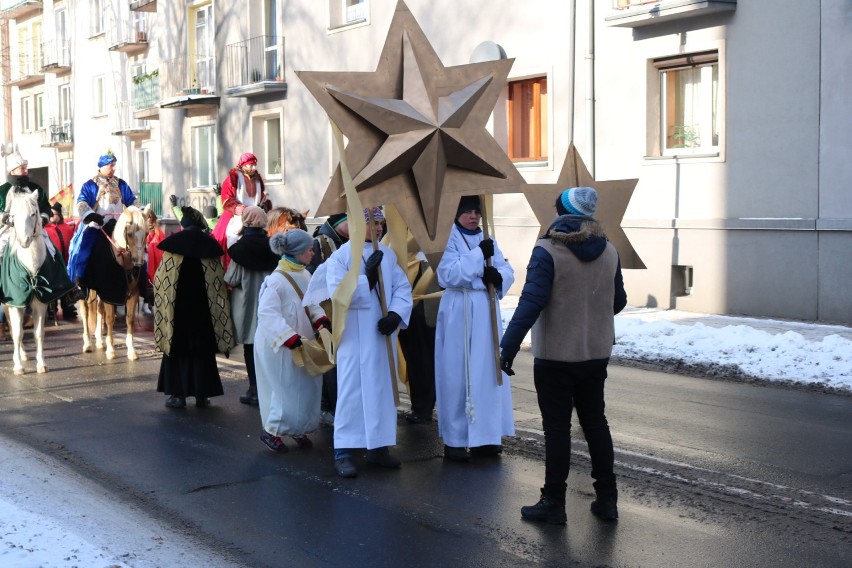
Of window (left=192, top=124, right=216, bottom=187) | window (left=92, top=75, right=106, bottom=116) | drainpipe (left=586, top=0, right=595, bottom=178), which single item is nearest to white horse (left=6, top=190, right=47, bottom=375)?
drainpipe (left=586, top=0, right=595, bottom=178)

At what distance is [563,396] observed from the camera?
21.4 feet

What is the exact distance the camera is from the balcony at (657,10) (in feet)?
57.9

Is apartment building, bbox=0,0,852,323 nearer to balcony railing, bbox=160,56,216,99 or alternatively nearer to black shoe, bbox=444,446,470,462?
balcony railing, bbox=160,56,216,99

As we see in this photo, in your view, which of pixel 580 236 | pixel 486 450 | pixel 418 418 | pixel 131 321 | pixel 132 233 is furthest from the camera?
pixel 132 233

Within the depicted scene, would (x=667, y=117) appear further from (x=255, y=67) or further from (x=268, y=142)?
(x=255, y=67)

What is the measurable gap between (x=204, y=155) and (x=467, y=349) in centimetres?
2899

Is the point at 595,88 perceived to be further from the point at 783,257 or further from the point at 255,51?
the point at 255,51

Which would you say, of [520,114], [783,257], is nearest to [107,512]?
[783,257]

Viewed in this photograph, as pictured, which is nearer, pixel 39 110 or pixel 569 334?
pixel 569 334

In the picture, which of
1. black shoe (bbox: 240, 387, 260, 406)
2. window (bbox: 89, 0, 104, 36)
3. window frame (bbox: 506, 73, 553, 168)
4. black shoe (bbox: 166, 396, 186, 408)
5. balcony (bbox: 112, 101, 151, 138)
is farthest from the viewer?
window (bbox: 89, 0, 104, 36)

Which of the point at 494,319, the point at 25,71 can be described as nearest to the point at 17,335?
the point at 494,319

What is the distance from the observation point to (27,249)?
42.4 feet

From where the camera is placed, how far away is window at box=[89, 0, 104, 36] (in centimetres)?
4484

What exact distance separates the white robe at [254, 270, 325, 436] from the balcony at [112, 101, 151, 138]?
3417cm
